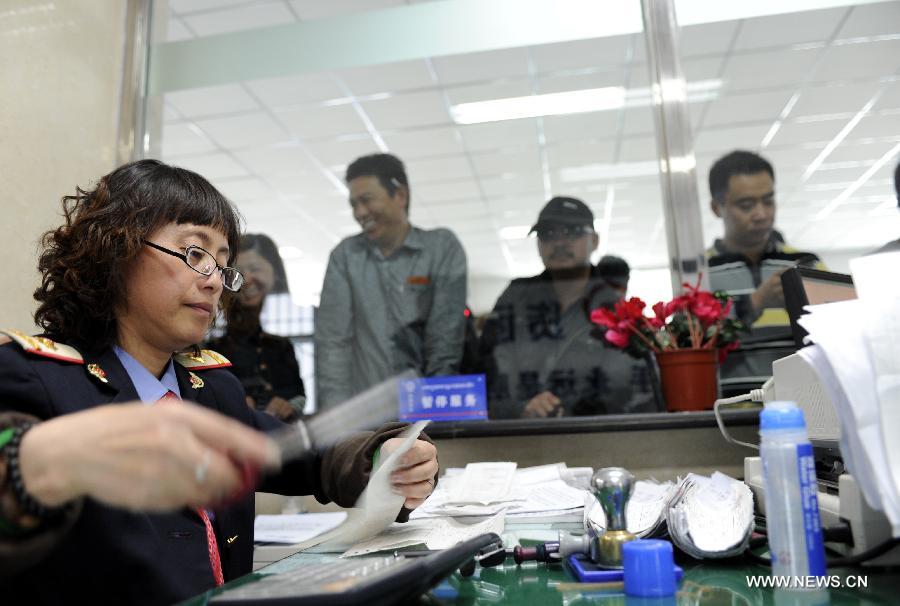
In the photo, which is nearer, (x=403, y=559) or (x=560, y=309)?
(x=403, y=559)

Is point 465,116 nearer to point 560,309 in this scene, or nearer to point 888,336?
point 560,309

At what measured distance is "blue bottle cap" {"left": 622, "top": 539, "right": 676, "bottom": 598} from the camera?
2.29 feet

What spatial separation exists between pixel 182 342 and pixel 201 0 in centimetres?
252

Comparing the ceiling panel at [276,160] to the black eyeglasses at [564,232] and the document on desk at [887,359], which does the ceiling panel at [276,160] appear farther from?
the document on desk at [887,359]

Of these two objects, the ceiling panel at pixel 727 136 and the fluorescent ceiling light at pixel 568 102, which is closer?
the fluorescent ceiling light at pixel 568 102

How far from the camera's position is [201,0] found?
312cm

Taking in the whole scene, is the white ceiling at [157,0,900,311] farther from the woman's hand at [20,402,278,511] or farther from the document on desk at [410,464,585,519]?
the woman's hand at [20,402,278,511]

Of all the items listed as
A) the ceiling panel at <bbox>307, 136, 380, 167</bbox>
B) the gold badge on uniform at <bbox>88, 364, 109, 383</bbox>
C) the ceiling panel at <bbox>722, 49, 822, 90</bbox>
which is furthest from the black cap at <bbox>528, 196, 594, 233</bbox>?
the gold badge on uniform at <bbox>88, 364, 109, 383</bbox>

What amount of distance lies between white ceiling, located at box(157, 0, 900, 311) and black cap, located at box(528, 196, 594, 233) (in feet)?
0.72

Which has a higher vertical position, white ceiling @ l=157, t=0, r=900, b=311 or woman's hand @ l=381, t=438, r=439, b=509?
white ceiling @ l=157, t=0, r=900, b=311

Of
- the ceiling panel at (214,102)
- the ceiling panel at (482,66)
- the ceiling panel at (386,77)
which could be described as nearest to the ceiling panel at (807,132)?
the ceiling panel at (482,66)

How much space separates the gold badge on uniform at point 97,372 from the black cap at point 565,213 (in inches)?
79.8

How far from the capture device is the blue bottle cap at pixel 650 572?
70 centimetres

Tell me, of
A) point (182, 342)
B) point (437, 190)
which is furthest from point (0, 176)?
point (437, 190)
